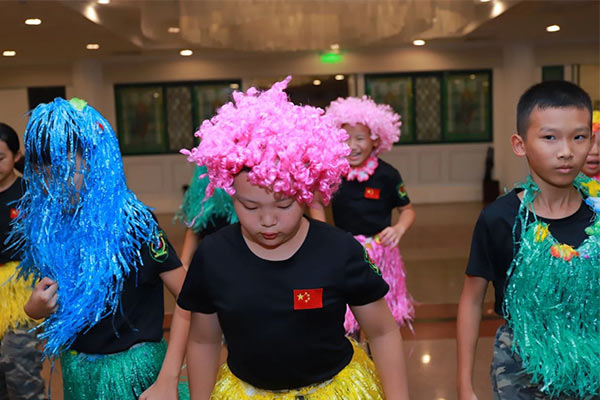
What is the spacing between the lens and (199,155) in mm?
1498

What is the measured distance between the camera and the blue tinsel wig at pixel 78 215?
1777mm

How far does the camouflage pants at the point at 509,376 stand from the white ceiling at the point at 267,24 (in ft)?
17.9

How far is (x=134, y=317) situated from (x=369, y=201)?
6.56 feet

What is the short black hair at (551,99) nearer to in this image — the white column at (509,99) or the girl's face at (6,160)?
the girl's face at (6,160)

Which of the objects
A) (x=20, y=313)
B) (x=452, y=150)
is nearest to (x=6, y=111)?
(x=452, y=150)

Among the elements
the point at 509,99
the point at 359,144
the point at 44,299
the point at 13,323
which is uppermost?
the point at 509,99

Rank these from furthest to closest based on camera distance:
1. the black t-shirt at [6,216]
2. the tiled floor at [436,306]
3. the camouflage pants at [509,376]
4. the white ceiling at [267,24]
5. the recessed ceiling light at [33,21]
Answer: the white ceiling at [267,24] < the recessed ceiling light at [33,21] < the tiled floor at [436,306] < the black t-shirt at [6,216] < the camouflage pants at [509,376]

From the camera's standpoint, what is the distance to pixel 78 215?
6.01 feet

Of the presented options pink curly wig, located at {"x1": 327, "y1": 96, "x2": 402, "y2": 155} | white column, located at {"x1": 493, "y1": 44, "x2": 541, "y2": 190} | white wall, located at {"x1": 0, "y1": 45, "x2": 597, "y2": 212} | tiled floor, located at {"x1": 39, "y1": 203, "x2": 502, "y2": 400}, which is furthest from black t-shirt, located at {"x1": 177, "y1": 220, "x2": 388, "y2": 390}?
white wall, located at {"x1": 0, "y1": 45, "x2": 597, "y2": 212}

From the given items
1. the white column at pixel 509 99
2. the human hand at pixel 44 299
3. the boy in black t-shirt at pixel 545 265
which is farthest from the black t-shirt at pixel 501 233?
the white column at pixel 509 99

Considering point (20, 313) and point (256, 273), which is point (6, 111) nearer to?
point (20, 313)

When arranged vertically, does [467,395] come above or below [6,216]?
below

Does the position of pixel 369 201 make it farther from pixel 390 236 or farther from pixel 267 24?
pixel 267 24

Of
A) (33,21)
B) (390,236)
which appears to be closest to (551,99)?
(390,236)
